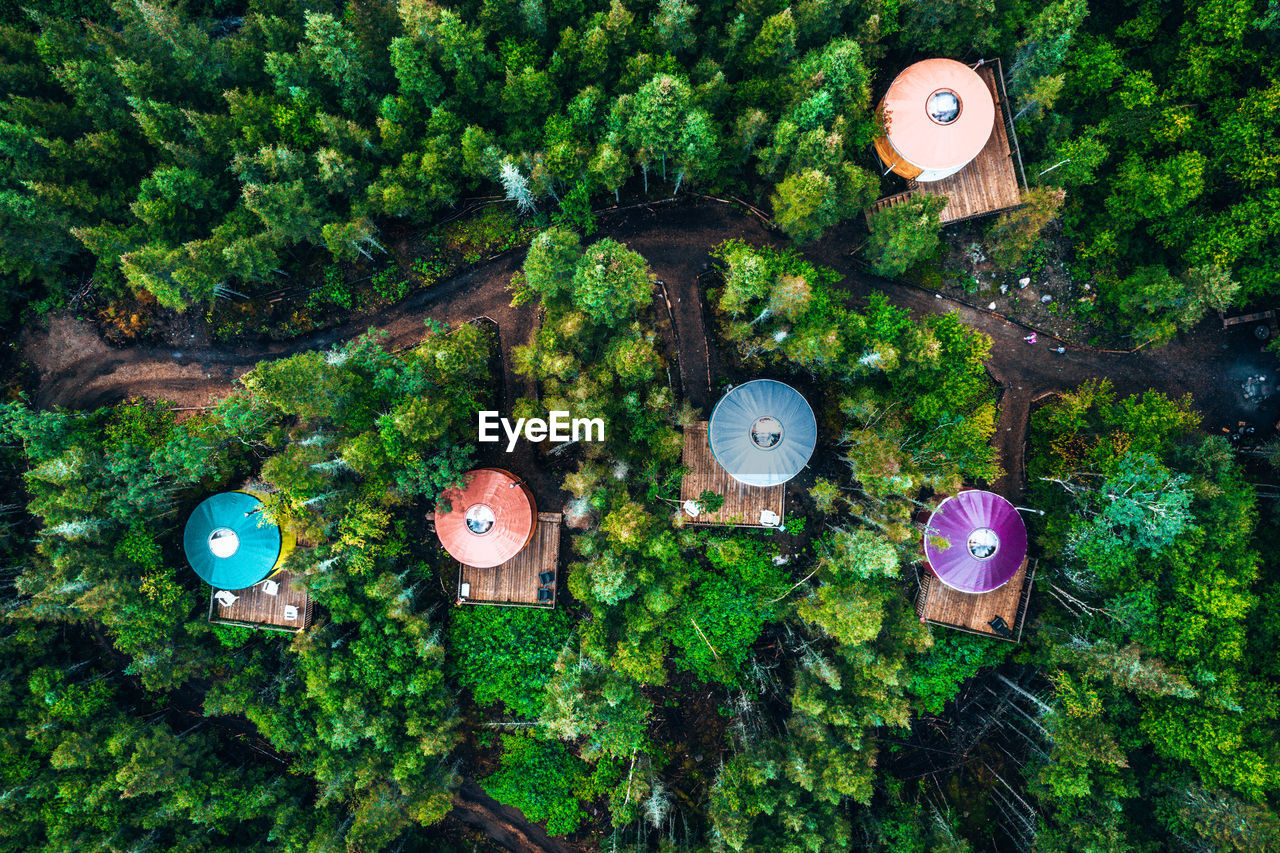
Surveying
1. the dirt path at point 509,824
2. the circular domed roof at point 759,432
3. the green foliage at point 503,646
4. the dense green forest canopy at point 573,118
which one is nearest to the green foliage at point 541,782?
the dirt path at point 509,824

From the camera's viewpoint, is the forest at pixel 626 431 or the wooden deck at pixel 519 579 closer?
the forest at pixel 626 431

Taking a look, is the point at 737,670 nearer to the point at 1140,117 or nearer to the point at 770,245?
the point at 770,245

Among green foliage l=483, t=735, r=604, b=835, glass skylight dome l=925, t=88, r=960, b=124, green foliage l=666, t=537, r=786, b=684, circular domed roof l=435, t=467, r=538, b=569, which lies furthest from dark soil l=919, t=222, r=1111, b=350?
green foliage l=483, t=735, r=604, b=835

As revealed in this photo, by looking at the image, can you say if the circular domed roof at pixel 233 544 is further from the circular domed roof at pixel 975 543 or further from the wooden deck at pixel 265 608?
the circular domed roof at pixel 975 543

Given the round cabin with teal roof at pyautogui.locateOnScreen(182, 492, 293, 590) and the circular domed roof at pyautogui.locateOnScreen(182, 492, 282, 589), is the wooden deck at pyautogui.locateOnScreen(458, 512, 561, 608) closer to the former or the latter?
the round cabin with teal roof at pyautogui.locateOnScreen(182, 492, 293, 590)

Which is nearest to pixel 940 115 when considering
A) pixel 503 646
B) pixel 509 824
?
pixel 503 646

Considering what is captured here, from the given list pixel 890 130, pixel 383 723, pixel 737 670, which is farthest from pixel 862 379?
pixel 383 723
